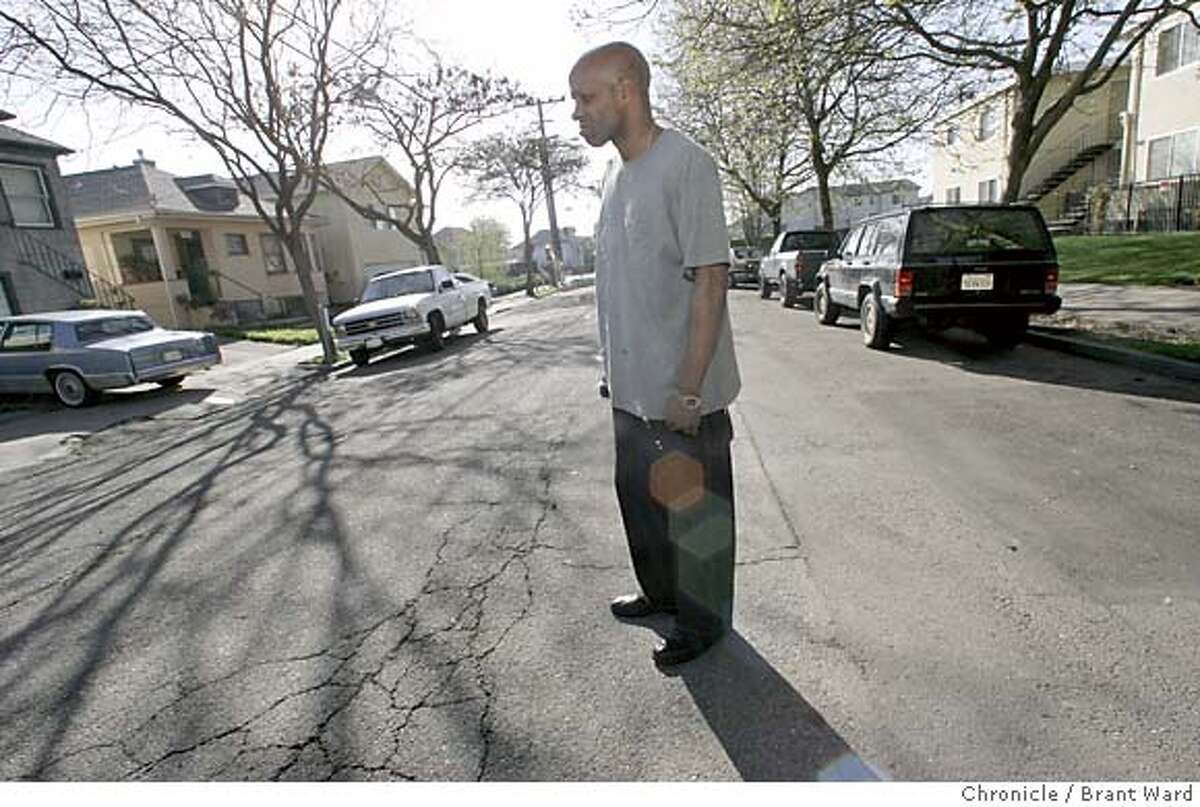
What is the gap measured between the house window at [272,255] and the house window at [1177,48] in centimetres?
3212

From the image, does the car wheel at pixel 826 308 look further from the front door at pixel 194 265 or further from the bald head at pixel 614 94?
the front door at pixel 194 265

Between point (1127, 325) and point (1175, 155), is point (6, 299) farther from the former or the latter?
point (1175, 155)

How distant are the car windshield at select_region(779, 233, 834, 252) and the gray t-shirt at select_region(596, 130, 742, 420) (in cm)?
1477

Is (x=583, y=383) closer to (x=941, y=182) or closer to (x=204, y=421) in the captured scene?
(x=204, y=421)

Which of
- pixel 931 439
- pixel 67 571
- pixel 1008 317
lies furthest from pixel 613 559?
pixel 1008 317

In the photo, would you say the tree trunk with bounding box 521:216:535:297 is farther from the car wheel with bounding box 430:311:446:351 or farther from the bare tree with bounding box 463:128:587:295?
the car wheel with bounding box 430:311:446:351

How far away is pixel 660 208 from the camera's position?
87.7 inches

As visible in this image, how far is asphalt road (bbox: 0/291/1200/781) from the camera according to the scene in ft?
6.93

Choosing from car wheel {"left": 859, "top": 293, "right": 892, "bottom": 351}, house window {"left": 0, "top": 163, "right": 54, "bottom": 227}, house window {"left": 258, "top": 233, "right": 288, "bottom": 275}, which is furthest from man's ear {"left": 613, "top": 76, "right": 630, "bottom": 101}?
house window {"left": 258, "top": 233, "right": 288, "bottom": 275}

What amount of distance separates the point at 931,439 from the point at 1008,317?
3.82 metres

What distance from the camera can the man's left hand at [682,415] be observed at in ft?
7.41

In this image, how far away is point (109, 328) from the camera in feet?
35.1

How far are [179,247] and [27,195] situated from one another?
616cm

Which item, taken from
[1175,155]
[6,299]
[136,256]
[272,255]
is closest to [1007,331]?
[1175,155]
